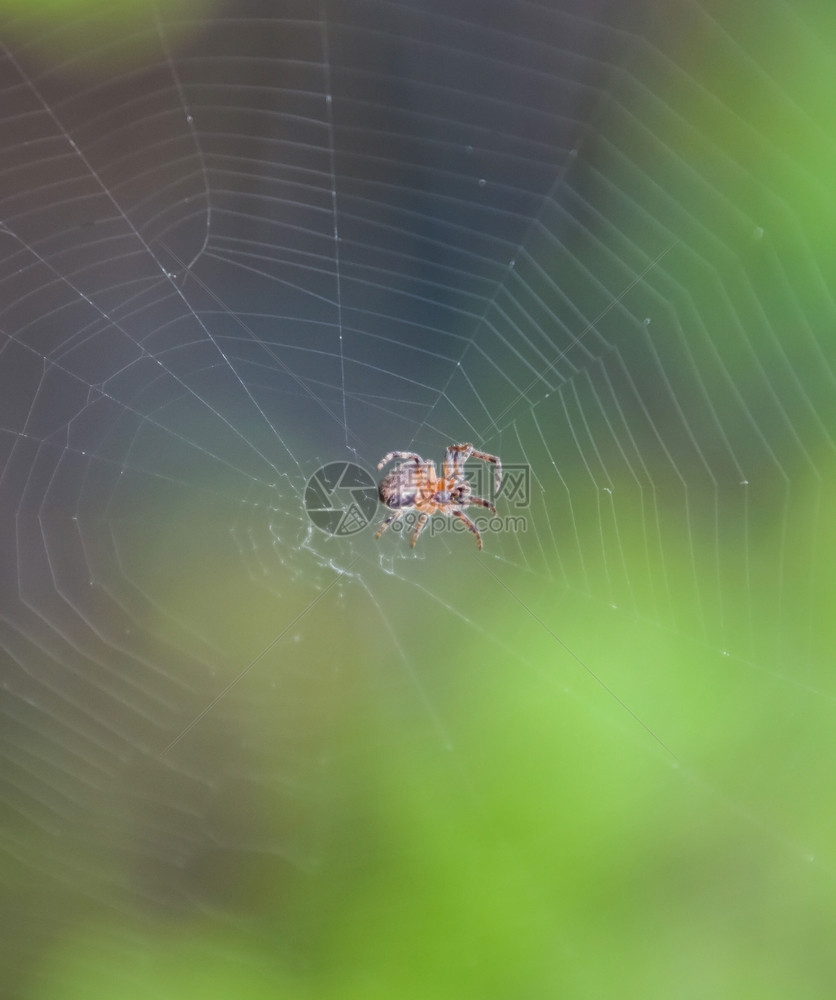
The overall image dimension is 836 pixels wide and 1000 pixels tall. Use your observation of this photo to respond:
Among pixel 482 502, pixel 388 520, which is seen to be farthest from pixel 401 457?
pixel 482 502

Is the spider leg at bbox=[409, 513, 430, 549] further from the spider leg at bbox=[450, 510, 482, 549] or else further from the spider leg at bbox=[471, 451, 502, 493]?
the spider leg at bbox=[471, 451, 502, 493]

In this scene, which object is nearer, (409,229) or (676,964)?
(676,964)

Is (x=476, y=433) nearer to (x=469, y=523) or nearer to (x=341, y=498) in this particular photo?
(x=469, y=523)

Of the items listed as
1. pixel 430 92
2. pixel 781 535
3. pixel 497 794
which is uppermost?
pixel 430 92

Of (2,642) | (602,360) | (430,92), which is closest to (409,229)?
(430,92)

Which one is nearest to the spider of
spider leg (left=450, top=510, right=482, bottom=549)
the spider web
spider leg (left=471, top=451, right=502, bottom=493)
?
spider leg (left=450, top=510, right=482, bottom=549)

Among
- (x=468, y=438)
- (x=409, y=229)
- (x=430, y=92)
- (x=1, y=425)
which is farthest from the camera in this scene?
(x=468, y=438)

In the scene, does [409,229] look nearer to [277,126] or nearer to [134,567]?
[277,126]
